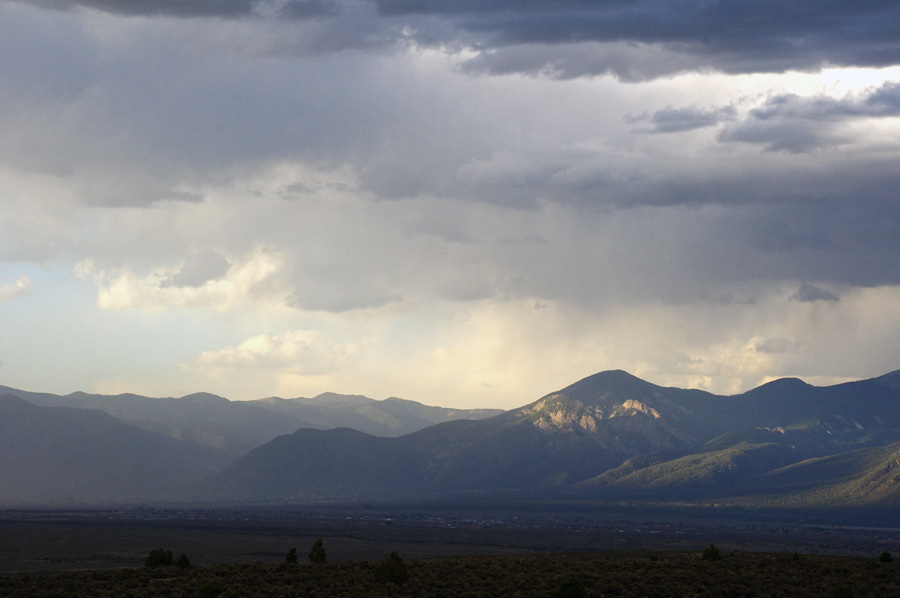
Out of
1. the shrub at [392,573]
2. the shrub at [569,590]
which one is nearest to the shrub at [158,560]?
the shrub at [392,573]

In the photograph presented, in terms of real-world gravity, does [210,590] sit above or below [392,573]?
below

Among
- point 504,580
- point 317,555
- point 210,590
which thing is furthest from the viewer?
point 317,555

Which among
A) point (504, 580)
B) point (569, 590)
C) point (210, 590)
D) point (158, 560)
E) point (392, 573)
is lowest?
point (504, 580)

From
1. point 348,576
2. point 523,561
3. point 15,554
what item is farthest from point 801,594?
point 15,554

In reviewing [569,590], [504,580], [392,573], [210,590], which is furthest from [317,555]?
[569,590]

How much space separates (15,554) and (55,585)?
121738mm

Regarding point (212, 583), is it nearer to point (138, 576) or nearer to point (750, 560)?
point (138, 576)

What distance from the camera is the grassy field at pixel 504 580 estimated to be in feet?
243

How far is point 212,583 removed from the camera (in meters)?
72.8

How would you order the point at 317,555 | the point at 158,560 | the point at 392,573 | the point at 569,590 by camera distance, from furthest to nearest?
the point at 317,555, the point at 158,560, the point at 392,573, the point at 569,590

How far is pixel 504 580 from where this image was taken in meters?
79.8

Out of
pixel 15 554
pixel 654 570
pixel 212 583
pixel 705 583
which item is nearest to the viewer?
pixel 212 583

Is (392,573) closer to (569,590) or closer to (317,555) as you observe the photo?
(569,590)

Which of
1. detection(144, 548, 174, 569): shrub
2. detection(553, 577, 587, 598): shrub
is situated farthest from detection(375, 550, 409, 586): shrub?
detection(144, 548, 174, 569): shrub
